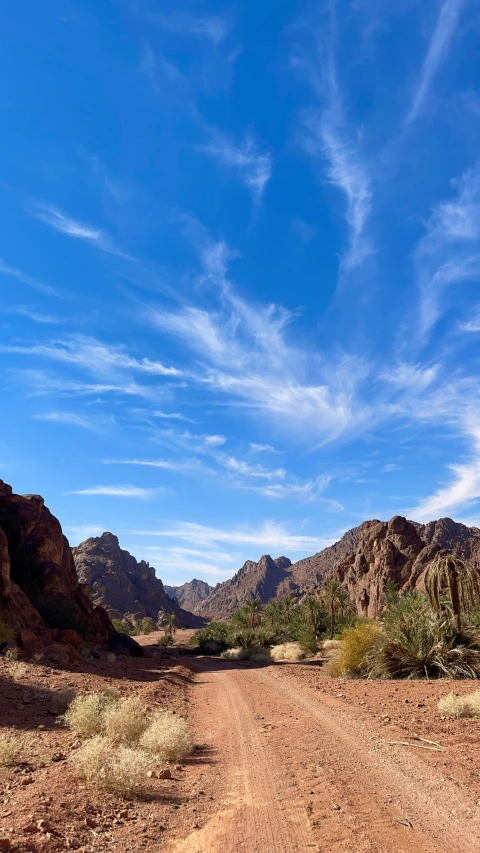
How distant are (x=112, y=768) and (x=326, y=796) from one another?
2.85 m

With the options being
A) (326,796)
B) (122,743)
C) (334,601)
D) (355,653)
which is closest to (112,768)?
(122,743)

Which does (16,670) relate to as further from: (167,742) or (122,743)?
(167,742)

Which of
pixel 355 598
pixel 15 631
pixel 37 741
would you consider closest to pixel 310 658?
pixel 15 631

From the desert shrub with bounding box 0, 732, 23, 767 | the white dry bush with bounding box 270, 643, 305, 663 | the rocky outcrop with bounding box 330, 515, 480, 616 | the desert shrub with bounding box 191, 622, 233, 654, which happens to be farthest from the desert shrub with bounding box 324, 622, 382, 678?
the rocky outcrop with bounding box 330, 515, 480, 616

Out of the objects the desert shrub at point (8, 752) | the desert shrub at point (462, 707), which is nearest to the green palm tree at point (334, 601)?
the desert shrub at point (462, 707)

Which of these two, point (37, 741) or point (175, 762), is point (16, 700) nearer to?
point (37, 741)

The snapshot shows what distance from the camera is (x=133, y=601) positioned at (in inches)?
5600

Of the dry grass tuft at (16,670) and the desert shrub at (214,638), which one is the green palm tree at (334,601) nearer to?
the desert shrub at (214,638)

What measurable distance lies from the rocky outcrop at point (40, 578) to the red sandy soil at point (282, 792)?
68.9 feet

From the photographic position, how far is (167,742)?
8305 mm

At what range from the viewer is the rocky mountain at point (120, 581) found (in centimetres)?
13312

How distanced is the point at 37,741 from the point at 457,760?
7329 millimetres

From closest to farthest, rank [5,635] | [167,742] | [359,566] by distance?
[167,742]
[5,635]
[359,566]

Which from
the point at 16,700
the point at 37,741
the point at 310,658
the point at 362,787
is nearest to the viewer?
the point at 362,787
